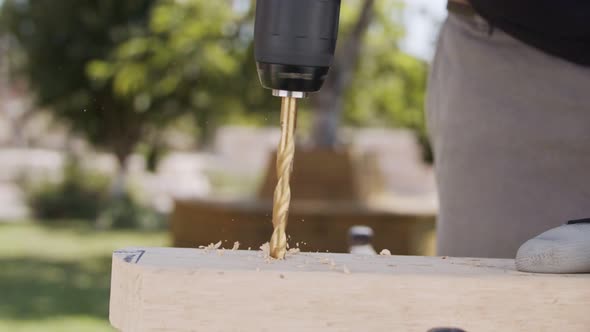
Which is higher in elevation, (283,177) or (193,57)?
(283,177)

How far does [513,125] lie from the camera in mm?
1498

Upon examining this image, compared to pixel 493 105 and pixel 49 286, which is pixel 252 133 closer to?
pixel 49 286

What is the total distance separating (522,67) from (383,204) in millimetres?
7744

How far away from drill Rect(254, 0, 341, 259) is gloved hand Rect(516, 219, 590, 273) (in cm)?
27

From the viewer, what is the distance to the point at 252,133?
65.1ft

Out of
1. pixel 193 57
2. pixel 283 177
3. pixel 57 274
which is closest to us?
pixel 283 177

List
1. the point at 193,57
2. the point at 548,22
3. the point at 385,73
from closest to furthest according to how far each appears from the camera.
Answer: the point at 548,22
the point at 193,57
the point at 385,73

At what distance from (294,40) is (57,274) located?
8.58m

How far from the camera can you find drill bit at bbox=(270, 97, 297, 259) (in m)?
1.04

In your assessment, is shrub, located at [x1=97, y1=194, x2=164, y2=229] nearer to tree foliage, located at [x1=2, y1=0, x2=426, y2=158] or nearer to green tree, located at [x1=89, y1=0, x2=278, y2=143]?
tree foliage, located at [x1=2, y1=0, x2=426, y2=158]

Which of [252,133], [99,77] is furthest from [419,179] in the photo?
[99,77]

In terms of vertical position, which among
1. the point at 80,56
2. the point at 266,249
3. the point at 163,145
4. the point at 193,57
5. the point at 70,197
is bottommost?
the point at 70,197

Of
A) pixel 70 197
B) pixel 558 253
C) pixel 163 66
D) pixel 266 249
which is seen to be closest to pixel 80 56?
pixel 70 197

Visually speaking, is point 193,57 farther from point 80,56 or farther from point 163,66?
point 80,56
